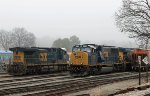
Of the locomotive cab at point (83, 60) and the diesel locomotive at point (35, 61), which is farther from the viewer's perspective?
the diesel locomotive at point (35, 61)

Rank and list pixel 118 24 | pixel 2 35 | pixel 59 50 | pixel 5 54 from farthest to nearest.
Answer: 1. pixel 2 35
2. pixel 5 54
3. pixel 59 50
4. pixel 118 24

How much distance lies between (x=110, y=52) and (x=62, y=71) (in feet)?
22.8

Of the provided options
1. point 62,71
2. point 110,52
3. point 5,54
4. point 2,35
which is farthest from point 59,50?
point 2,35

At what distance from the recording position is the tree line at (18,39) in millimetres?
112688

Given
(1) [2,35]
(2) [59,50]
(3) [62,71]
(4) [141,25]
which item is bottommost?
(3) [62,71]

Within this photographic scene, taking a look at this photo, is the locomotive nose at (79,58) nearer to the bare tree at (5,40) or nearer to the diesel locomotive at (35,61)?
the diesel locomotive at (35,61)

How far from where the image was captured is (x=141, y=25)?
37.1m

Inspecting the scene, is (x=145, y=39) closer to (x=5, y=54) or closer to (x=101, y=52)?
(x=101, y=52)

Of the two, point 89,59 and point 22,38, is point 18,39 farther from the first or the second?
point 89,59

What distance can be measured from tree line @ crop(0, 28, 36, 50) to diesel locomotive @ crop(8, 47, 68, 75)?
7034cm

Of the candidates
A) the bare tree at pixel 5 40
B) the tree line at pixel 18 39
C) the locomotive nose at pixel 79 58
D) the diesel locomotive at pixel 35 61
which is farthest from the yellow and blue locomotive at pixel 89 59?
the bare tree at pixel 5 40

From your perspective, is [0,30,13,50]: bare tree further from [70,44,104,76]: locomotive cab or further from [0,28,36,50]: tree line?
[70,44,104,76]: locomotive cab

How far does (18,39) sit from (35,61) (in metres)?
80.6

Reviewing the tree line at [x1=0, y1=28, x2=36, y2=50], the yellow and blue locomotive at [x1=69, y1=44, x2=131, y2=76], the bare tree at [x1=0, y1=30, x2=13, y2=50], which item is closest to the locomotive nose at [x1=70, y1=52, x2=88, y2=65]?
the yellow and blue locomotive at [x1=69, y1=44, x2=131, y2=76]
